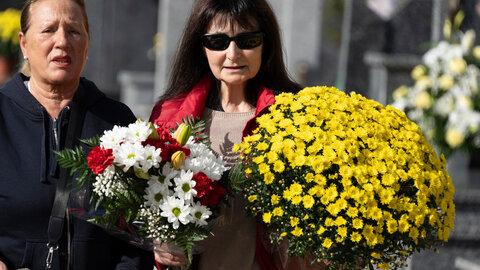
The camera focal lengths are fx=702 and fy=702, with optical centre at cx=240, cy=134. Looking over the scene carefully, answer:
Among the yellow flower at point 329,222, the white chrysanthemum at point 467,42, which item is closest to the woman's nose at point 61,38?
the yellow flower at point 329,222

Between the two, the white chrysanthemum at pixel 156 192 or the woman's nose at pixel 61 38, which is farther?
the woman's nose at pixel 61 38

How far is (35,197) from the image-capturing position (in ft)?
9.16

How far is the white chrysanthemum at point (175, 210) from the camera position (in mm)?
2572

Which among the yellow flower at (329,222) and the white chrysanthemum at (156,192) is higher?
the white chrysanthemum at (156,192)

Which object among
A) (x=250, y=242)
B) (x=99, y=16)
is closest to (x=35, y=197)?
(x=250, y=242)

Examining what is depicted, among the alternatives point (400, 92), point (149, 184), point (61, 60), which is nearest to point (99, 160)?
point (149, 184)

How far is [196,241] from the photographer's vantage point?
8.87 ft

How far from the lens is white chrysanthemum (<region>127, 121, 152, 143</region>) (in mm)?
2621

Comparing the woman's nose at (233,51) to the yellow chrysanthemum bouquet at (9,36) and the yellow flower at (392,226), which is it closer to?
the yellow flower at (392,226)

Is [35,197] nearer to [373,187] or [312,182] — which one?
[312,182]

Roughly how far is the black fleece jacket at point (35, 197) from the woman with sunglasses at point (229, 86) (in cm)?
26

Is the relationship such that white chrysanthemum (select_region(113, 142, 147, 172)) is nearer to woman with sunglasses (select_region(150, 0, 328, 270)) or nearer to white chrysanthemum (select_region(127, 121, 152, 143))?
white chrysanthemum (select_region(127, 121, 152, 143))

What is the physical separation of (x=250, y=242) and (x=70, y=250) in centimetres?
78

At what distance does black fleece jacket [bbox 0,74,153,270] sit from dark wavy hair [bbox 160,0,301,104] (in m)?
0.60
